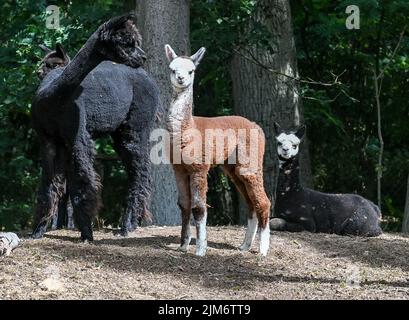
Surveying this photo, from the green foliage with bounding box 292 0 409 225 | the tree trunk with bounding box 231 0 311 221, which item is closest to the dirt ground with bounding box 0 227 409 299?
the tree trunk with bounding box 231 0 311 221

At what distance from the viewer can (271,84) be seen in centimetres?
1235

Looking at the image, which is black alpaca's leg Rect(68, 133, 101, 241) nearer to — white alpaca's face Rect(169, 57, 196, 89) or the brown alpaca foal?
the brown alpaca foal

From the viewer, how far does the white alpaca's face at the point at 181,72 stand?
7.72 m

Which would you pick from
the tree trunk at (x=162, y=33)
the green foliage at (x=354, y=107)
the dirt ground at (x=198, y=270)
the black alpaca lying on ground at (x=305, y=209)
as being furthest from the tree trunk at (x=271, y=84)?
the dirt ground at (x=198, y=270)

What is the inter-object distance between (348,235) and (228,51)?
319 centimetres

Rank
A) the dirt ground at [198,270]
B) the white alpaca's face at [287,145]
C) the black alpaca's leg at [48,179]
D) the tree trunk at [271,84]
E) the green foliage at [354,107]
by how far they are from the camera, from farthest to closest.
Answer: the green foliage at [354,107] < the tree trunk at [271,84] < the white alpaca's face at [287,145] < the black alpaca's leg at [48,179] < the dirt ground at [198,270]

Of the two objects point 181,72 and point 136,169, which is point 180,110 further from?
point 136,169

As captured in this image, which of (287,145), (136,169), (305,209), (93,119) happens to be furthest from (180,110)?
(305,209)

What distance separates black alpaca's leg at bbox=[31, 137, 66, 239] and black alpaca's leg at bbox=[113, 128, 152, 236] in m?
0.81

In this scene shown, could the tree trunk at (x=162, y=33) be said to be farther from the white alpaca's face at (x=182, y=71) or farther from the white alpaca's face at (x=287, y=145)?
the white alpaca's face at (x=182, y=71)

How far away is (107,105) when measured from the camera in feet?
29.1

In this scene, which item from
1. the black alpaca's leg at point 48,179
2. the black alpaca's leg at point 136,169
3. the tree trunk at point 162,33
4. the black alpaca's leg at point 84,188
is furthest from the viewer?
the tree trunk at point 162,33

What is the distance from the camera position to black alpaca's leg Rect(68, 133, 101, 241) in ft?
28.1

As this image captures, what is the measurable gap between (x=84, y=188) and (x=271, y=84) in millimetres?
4450
